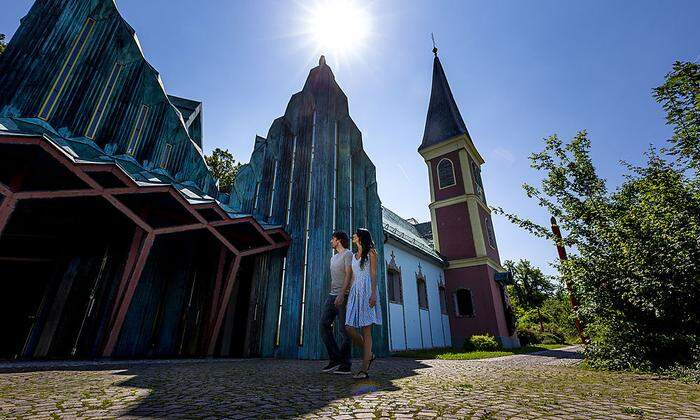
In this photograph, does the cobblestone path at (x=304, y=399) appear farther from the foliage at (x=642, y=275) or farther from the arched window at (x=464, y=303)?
the arched window at (x=464, y=303)

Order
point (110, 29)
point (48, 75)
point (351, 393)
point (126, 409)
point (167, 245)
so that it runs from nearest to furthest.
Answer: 1. point (126, 409)
2. point (351, 393)
3. point (48, 75)
4. point (110, 29)
5. point (167, 245)

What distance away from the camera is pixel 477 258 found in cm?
1812

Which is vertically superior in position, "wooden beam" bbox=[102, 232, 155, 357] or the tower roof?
the tower roof

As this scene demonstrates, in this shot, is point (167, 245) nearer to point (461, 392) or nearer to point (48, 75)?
point (48, 75)

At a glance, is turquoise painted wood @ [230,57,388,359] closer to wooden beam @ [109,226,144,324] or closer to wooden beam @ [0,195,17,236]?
wooden beam @ [109,226,144,324]

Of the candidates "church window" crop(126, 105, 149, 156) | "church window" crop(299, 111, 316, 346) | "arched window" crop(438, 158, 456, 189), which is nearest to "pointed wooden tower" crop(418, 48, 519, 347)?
"arched window" crop(438, 158, 456, 189)

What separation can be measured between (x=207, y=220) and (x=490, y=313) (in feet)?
52.5

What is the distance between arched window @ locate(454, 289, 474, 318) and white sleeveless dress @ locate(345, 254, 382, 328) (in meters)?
15.8

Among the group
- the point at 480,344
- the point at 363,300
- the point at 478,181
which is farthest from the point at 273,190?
the point at 478,181

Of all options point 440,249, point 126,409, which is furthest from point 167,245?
point 440,249

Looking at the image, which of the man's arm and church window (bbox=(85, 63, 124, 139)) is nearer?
the man's arm

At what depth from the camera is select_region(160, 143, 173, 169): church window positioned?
9.97 metres

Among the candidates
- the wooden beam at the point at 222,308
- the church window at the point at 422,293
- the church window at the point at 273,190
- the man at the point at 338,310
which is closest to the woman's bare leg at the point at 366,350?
the man at the point at 338,310

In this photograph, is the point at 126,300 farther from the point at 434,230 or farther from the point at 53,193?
the point at 434,230
